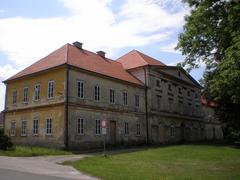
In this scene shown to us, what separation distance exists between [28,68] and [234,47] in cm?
2479

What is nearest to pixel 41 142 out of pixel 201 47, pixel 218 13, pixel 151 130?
pixel 151 130

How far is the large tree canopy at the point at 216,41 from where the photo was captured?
1439 centimetres

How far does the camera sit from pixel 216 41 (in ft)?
56.6

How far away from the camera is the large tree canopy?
47.2ft

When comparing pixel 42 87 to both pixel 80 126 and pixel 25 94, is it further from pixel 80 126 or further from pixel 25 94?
pixel 80 126

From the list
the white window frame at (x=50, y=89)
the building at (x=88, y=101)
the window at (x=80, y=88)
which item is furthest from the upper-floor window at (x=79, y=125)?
the white window frame at (x=50, y=89)

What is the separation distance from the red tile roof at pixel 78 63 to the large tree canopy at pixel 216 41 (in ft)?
43.2

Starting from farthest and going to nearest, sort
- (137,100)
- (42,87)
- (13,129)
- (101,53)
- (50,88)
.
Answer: (101,53), (137,100), (13,129), (42,87), (50,88)

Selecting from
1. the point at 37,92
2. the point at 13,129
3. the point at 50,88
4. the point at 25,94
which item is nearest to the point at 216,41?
the point at 50,88

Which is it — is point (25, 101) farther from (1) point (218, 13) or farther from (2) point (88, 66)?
(1) point (218, 13)

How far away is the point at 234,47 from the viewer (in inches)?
558

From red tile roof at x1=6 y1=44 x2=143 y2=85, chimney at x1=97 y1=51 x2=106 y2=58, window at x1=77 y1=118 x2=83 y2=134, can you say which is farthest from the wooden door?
chimney at x1=97 y1=51 x2=106 y2=58

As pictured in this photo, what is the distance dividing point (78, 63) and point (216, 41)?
15554 mm

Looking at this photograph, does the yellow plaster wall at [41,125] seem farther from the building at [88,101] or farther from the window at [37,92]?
the window at [37,92]
